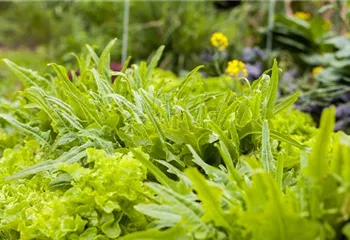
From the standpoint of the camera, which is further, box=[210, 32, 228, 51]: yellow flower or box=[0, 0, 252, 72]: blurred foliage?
box=[0, 0, 252, 72]: blurred foliage

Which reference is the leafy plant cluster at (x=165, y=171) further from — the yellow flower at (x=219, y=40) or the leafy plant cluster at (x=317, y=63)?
the leafy plant cluster at (x=317, y=63)

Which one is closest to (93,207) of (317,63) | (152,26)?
(317,63)

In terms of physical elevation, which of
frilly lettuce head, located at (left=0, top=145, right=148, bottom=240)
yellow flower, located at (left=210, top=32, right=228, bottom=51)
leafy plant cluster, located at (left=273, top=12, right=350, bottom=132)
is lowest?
leafy plant cluster, located at (left=273, top=12, right=350, bottom=132)

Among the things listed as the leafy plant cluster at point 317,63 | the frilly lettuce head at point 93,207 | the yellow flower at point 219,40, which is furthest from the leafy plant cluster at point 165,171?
the leafy plant cluster at point 317,63

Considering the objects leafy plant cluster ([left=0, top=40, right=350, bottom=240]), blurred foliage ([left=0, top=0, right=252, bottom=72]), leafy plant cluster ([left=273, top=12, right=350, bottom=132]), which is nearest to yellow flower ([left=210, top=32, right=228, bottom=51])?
leafy plant cluster ([left=273, top=12, right=350, bottom=132])

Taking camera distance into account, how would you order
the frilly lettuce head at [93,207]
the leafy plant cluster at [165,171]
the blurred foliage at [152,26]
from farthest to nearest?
the blurred foliage at [152,26] → the frilly lettuce head at [93,207] → the leafy plant cluster at [165,171]

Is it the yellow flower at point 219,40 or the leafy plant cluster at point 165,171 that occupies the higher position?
the leafy plant cluster at point 165,171

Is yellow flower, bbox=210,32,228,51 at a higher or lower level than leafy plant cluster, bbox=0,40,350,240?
lower

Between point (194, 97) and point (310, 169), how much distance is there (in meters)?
0.50

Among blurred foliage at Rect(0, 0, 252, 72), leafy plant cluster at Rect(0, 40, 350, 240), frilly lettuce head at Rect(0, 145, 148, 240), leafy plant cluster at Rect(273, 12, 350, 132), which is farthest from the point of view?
blurred foliage at Rect(0, 0, 252, 72)

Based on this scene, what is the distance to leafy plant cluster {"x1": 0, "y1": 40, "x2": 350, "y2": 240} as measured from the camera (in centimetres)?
57

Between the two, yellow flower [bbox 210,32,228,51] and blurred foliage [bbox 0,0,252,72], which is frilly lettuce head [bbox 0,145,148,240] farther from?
blurred foliage [bbox 0,0,252,72]

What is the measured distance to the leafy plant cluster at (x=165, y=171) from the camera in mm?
574

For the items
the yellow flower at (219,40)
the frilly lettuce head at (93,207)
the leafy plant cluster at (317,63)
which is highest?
the frilly lettuce head at (93,207)
